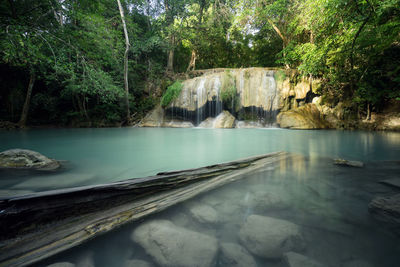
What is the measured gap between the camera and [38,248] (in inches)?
29.1

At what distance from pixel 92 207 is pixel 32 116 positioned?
1477cm

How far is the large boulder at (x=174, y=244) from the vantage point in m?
0.76

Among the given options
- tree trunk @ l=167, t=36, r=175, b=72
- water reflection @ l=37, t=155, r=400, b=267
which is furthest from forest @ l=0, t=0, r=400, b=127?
water reflection @ l=37, t=155, r=400, b=267

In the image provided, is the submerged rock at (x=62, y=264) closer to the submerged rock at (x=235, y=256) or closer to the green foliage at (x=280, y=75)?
the submerged rock at (x=235, y=256)

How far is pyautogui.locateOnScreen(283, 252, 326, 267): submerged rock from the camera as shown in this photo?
72cm

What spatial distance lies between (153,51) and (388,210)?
16856mm

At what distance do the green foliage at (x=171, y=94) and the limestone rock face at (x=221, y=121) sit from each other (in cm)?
296

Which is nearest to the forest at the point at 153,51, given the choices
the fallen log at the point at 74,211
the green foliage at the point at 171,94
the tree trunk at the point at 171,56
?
the tree trunk at the point at 171,56

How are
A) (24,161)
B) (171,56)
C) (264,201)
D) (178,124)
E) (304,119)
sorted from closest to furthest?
(264,201) → (24,161) → (304,119) → (178,124) → (171,56)

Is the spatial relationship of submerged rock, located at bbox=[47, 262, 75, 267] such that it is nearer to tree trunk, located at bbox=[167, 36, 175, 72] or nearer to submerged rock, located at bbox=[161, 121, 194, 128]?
submerged rock, located at bbox=[161, 121, 194, 128]

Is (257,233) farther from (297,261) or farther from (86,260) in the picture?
(86,260)

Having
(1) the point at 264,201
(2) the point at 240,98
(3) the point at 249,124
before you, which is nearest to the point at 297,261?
(1) the point at 264,201

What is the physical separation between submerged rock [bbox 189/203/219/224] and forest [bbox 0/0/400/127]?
4478 mm

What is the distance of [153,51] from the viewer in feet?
48.7
